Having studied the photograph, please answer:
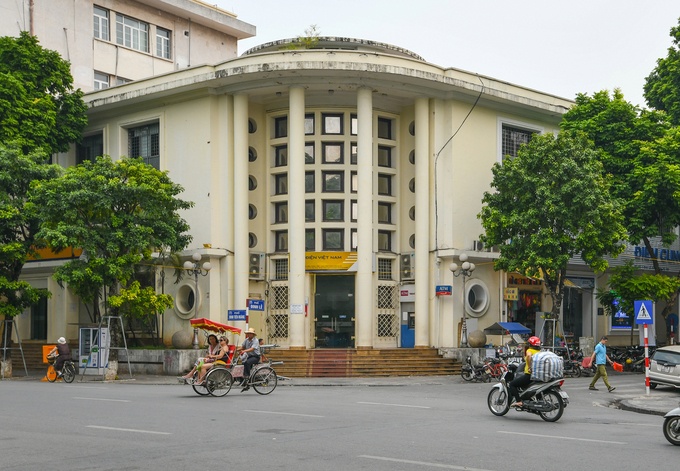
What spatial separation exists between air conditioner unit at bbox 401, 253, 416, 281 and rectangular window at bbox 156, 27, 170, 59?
69.8 ft

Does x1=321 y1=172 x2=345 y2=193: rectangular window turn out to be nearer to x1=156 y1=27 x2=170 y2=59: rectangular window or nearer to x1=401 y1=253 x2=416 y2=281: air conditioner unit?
x1=401 y1=253 x2=416 y2=281: air conditioner unit

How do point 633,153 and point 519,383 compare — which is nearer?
point 519,383

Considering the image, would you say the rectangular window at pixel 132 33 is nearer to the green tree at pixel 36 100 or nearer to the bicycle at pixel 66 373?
the green tree at pixel 36 100

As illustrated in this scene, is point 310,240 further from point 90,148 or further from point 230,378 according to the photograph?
point 230,378

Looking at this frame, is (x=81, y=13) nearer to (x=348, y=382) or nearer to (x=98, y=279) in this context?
(x=98, y=279)

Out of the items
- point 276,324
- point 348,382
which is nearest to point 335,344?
point 276,324

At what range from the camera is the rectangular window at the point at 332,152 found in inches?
1522

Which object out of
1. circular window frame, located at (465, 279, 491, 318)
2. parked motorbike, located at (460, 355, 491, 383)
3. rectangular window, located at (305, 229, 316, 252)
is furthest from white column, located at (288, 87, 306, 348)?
parked motorbike, located at (460, 355, 491, 383)

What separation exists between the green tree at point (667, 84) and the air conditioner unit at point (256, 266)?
17691 millimetres

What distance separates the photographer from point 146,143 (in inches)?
1592

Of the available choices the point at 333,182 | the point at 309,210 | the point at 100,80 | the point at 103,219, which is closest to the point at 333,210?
the point at 309,210

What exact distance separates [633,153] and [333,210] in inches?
476

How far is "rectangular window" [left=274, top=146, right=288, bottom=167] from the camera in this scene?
39094 mm

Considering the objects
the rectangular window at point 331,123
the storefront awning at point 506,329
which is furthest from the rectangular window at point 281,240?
the storefront awning at point 506,329
